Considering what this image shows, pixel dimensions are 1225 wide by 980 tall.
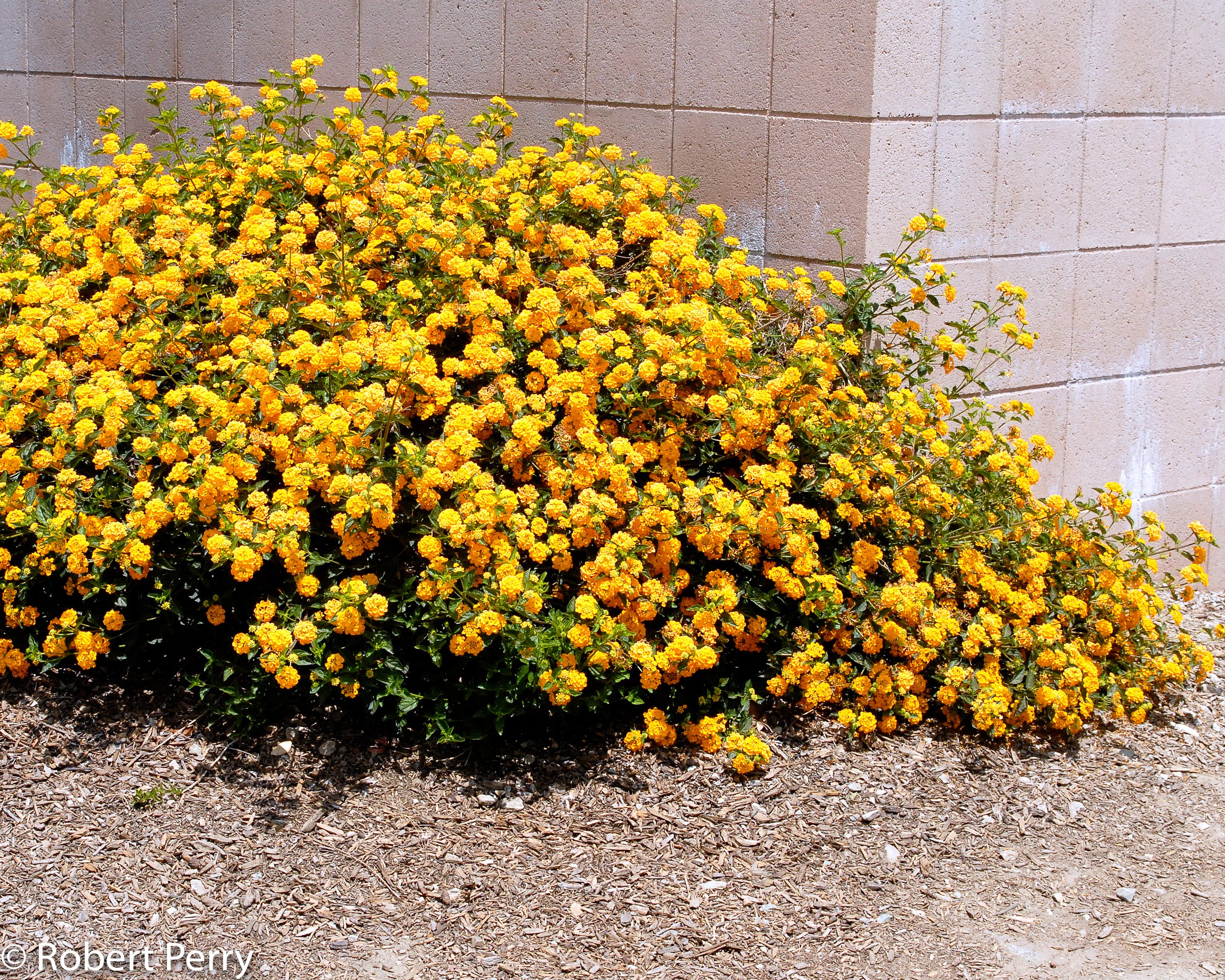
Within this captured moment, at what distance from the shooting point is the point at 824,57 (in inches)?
159

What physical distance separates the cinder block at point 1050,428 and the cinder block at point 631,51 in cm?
163

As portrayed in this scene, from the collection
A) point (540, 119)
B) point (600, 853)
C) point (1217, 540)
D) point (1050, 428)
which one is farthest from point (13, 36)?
point (1217, 540)

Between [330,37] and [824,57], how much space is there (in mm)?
2365

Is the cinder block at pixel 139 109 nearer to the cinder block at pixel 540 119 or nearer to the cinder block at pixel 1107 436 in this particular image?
the cinder block at pixel 540 119

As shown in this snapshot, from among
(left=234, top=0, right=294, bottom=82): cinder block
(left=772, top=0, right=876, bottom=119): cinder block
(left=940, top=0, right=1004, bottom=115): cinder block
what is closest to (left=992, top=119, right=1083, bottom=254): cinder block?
(left=940, top=0, right=1004, bottom=115): cinder block

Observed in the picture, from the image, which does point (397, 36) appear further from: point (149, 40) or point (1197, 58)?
point (1197, 58)

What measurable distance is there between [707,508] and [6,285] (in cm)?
222

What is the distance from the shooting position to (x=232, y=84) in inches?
229

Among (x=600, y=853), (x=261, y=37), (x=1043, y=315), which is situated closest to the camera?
(x=600, y=853)

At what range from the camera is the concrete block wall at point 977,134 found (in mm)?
4047

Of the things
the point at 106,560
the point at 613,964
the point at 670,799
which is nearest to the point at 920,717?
the point at 670,799

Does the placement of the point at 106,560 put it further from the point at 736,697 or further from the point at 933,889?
the point at 933,889

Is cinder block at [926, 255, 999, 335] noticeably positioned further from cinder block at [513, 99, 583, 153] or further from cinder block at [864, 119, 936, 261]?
cinder block at [513, 99, 583, 153]

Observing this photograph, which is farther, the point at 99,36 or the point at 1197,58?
the point at 99,36
